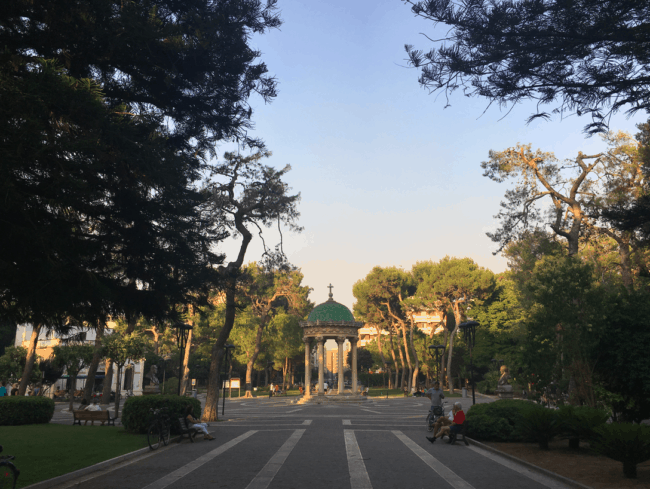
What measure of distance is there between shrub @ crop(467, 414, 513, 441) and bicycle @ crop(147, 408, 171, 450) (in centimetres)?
926

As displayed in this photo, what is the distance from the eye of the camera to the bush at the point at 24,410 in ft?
66.6

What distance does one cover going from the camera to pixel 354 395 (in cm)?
4522

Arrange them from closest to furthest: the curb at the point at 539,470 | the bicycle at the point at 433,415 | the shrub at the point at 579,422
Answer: the curb at the point at 539,470, the shrub at the point at 579,422, the bicycle at the point at 433,415

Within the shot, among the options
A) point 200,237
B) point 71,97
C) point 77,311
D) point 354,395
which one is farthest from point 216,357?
point 354,395

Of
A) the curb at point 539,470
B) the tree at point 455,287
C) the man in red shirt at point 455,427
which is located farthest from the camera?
the tree at point 455,287

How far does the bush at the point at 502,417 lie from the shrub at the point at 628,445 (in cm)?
508

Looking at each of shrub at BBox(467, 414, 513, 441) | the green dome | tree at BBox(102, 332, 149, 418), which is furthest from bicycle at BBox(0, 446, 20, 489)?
the green dome

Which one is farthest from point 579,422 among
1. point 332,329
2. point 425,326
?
point 425,326

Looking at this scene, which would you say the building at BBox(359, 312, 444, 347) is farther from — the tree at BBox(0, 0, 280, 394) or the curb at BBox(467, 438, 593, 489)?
the tree at BBox(0, 0, 280, 394)

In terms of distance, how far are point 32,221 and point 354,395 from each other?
4096 centimetres

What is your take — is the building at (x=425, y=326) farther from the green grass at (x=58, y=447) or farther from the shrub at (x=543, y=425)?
the green grass at (x=58, y=447)

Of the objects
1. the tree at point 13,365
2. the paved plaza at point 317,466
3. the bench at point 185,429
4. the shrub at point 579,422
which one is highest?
the tree at point 13,365

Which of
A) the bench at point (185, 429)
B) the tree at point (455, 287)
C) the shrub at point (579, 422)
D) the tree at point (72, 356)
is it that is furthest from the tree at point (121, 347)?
the tree at point (455, 287)

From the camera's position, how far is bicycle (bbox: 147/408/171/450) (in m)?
13.9
